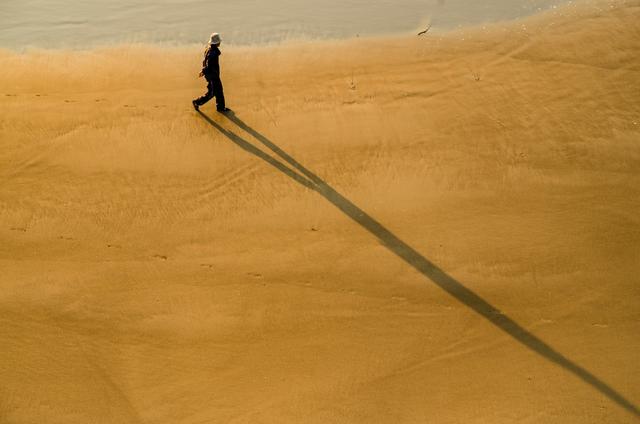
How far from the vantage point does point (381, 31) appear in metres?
7.82

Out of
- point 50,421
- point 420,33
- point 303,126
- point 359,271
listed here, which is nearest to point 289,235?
point 359,271

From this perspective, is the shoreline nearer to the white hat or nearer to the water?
the water

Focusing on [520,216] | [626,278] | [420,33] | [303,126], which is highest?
[420,33]

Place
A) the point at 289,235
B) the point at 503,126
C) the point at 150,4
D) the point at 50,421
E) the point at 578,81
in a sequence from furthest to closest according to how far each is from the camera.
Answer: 1. the point at 150,4
2. the point at 578,81
3. the point at 503,126
4. the point at 289,235
5. the point at 50,421

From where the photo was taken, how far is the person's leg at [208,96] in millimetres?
6457

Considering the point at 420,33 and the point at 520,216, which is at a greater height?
the point at 420,33

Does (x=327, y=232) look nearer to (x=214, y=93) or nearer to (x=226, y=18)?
(x=214, y=93)

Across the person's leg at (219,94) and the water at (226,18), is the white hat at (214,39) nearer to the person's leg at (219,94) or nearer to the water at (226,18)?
the person's leg at (219,94)

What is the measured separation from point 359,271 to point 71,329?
276cm

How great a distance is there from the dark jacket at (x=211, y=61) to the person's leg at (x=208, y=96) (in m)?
0.16

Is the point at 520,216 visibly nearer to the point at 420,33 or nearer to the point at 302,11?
the point at 420,33

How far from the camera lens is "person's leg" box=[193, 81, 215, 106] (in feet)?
21.2

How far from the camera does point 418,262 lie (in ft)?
18.2

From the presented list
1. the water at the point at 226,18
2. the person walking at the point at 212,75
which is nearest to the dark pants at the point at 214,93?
the person walking at the point at 212,75
